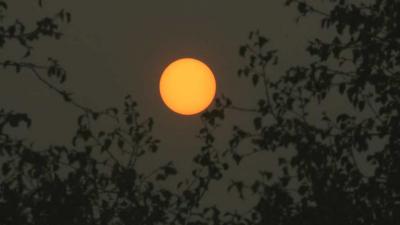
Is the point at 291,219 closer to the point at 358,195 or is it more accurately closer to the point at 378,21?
the point at 358,195

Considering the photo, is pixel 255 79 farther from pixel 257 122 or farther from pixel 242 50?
pixel 257 122

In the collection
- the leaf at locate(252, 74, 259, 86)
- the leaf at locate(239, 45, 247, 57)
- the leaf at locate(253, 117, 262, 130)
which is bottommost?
the leaf at locate(253, 117, 262, 130)

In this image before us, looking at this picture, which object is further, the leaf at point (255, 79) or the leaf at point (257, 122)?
the leaf at point (255, 79)

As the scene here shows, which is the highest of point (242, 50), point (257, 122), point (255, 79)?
point (242, 50)

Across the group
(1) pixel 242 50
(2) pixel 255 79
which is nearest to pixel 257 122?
(2) pixel 255 79

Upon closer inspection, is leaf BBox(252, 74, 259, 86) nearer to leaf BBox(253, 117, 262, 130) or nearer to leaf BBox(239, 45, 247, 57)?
leaf BBox(239, 45, 247, 57)

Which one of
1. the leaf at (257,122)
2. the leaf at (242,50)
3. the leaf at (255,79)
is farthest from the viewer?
the leaf at (242,50)

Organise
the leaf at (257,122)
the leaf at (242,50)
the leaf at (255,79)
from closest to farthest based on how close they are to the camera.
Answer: the leaf at (257,122)
the leaf at (255,79)
the leaf at (242,50)

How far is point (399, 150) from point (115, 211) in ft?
13.8

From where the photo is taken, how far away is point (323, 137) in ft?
30.1

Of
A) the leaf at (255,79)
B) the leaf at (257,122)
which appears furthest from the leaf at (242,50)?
the leaf at (257,122)

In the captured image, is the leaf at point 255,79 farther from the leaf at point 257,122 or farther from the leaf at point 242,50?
the leaf at point 257,122

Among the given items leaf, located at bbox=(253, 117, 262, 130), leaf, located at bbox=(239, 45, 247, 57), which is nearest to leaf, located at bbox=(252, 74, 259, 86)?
leaf, located at bbox=(239, 45, 247, 57)

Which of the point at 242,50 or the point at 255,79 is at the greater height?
the point at 242,50
